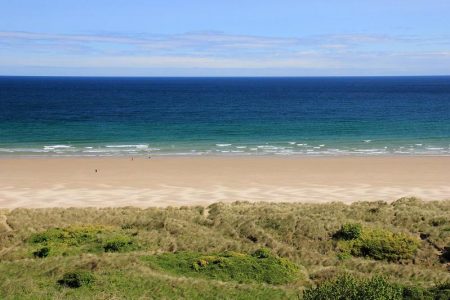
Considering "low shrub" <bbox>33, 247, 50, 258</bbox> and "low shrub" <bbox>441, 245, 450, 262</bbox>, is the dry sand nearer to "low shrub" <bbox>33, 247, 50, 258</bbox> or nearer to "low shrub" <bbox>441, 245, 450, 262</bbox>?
"low shrub" <bbox>33, 247, 50, 258</bbox>

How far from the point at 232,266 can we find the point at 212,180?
872 inches

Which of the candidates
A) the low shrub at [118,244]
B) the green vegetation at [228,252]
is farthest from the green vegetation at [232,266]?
the low shrub at [118,244]

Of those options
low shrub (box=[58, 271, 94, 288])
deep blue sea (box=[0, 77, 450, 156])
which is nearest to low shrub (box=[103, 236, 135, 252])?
Result: low shrub (box=[58, 271, 94, 288])

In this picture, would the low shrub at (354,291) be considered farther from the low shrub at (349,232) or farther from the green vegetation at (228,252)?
the low shrub at (349,232)

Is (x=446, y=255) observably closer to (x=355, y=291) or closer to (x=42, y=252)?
(x=355, y=291)

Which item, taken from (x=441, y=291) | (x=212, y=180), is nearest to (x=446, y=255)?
(x=441, y=291)

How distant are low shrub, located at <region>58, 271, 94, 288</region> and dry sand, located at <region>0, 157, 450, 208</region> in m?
15.0

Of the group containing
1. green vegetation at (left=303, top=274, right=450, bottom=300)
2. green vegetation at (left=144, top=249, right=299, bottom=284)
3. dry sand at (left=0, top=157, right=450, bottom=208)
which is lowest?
dry sand at (left=0, top=157, right=450, bottom=208)

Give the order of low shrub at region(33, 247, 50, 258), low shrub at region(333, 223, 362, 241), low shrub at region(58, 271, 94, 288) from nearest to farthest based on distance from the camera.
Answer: low shrub at region(58, 271, 94, 288) → low shrub at region(33, 247, 50, 258) → low shrub at region(333, 223, 362, 241)

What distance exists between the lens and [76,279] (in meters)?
15.6

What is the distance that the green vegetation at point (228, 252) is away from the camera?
15539 millimetres

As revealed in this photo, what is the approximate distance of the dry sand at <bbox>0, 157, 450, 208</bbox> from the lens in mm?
33312

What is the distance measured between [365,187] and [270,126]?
4114 centimetres

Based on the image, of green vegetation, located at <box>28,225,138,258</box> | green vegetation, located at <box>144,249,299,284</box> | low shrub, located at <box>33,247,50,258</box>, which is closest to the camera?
green vegetation, located at <box>144,249,299,284</box>
